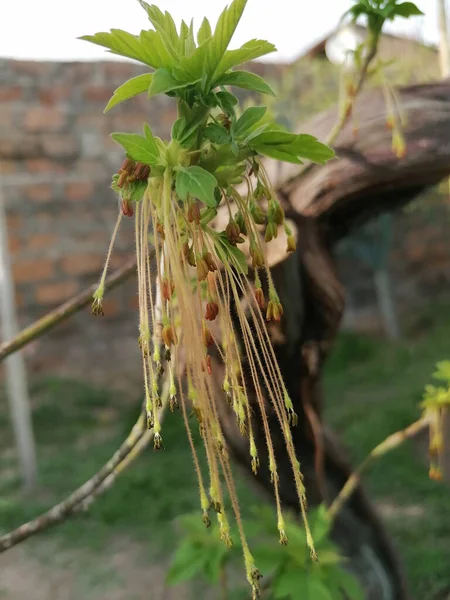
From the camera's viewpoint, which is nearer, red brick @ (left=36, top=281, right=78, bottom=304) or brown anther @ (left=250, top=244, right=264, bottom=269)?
brown anther @ (left=250, top=244, right=264, bottom=269)

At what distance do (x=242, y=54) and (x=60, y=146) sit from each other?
107 inches

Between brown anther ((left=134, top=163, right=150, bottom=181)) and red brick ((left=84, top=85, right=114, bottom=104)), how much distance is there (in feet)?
8.91

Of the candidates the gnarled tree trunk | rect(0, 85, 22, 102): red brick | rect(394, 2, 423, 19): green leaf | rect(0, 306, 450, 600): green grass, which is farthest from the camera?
rect(0, 85, 22, 102): red brick

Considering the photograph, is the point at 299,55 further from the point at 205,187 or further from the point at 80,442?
the point at 205,187

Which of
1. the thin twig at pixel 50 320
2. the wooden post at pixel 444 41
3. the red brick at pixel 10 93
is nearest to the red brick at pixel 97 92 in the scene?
the red brick at pixel 10 93

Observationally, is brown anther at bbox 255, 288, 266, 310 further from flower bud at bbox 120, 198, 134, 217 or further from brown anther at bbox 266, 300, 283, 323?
flower bud at bbox 120, 198, 134, 217

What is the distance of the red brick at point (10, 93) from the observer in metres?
2.79

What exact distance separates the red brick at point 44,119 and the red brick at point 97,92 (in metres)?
0.16

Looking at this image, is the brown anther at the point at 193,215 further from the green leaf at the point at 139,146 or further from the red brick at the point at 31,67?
the red brick at the point at 31,67

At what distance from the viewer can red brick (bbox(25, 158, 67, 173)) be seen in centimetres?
288

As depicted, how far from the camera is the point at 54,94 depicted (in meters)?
2.89

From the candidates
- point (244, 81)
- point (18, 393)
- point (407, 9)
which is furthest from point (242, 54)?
point (18, 393)

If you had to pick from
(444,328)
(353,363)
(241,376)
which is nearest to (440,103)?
(241,376)

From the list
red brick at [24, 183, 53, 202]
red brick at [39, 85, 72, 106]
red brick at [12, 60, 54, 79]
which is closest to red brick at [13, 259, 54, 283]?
red brick at [24, 183, 53, 202]
